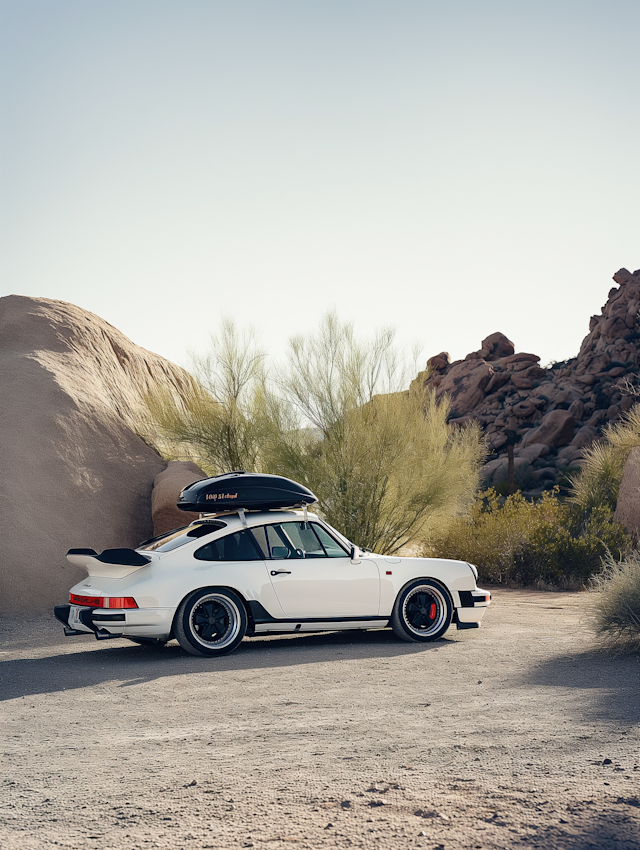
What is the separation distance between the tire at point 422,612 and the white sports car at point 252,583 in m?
0.01

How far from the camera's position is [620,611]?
890 cm

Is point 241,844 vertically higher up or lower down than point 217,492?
lower down

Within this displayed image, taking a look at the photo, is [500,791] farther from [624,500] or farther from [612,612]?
[624,500]

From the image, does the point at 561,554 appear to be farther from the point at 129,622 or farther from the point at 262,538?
the point at 129,622

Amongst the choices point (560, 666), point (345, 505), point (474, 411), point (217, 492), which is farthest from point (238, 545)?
point (474, 411)

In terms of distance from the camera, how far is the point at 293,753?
5121 mm

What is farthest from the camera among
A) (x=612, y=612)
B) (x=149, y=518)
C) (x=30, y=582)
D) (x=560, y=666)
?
(x=149, y=518)

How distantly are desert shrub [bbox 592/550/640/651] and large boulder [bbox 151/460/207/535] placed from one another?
7.45 meters

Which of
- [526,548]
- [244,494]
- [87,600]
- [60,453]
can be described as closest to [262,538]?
[244,494]

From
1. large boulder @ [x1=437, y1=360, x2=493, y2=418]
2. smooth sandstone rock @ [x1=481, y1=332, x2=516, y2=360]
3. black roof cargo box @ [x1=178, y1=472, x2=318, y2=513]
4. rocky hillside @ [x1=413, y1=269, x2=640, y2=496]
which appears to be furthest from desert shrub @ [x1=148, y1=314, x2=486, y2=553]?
smooth sandstone rock @ [x1=481, y1=332, x2=516, y2=360]

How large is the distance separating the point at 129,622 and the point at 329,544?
2.36 meters

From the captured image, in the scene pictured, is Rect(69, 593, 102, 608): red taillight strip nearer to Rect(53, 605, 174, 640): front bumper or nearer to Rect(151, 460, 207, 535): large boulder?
Rect(53, 605, 174, 640): front bumper

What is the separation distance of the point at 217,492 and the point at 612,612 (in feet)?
14.7

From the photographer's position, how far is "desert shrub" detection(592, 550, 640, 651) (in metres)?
8.76
